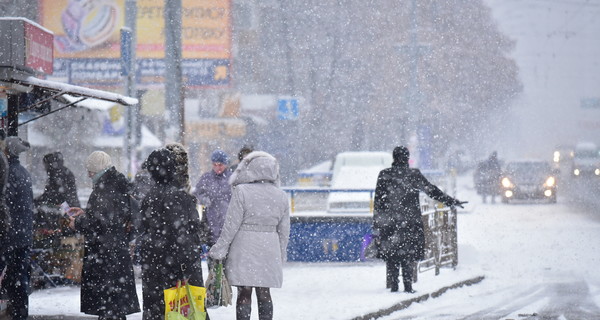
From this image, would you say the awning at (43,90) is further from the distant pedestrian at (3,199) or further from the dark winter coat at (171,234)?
the dark winter coat at (171,234)

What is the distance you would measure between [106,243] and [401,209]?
431 centimetres

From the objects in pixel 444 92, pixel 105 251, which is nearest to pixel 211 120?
pixel 444 92

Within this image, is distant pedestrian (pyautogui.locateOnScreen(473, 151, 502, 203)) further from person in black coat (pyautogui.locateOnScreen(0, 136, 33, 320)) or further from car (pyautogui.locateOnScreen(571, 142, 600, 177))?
person in black coat (pyautogui.locateOnScreen(0, 136, 33, 320))

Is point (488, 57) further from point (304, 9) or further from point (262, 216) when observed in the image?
point (262, 216)

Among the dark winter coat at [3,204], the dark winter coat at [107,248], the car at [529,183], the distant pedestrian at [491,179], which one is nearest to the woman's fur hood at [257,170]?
the dark winter coat at [107,248]

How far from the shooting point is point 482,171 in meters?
35.7

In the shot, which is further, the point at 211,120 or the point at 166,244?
the point at 211,120

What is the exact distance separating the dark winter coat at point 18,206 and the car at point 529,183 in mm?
25487

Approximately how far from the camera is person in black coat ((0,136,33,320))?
8.03 m

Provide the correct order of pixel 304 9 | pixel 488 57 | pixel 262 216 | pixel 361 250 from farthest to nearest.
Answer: pixel 488 57 → pixel 304 9 → pixel 361 250 → pixel 262 216

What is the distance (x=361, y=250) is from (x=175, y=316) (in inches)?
355

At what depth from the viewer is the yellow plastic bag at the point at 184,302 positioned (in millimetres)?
6375

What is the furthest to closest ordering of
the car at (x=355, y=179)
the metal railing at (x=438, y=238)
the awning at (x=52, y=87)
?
1. the car at (x=355, y=179)
2. the metal railing at (x=438, y=238)
3. the awning at (x=52, y=87)

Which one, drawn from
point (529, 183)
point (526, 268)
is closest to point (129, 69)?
point (526, 268)
